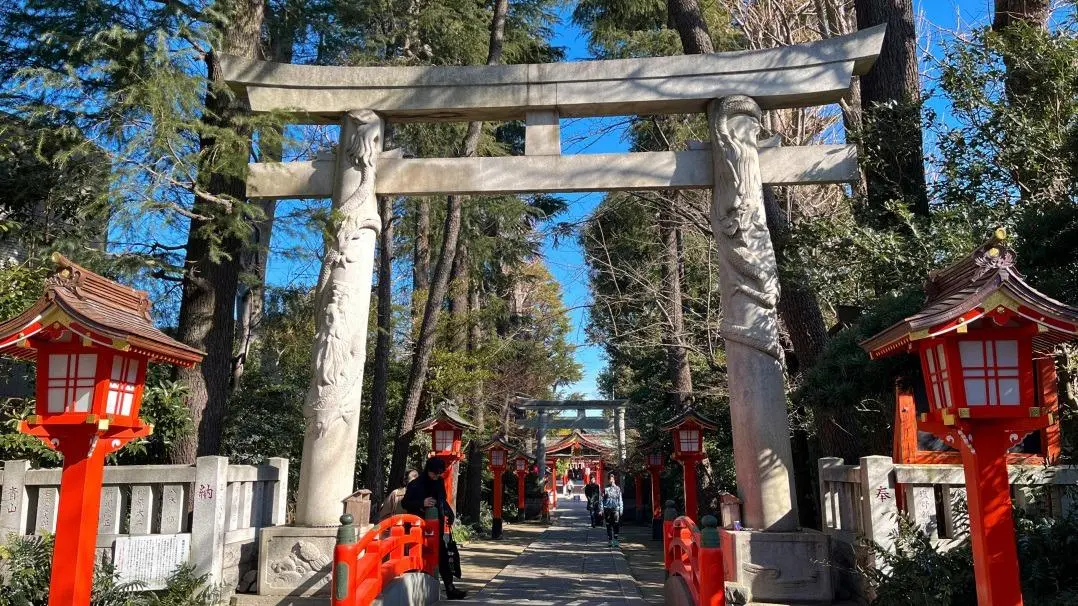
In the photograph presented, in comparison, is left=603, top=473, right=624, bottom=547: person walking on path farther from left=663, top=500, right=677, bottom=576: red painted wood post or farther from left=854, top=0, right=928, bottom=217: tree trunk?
left=854, top=0, right=928, bottom=217: tree trunk

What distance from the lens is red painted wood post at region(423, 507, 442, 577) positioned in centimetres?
844

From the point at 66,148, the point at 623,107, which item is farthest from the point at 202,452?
the point at 623,107

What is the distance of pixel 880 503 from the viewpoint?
6.19 meters

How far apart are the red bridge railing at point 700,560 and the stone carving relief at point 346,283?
3.59 metres

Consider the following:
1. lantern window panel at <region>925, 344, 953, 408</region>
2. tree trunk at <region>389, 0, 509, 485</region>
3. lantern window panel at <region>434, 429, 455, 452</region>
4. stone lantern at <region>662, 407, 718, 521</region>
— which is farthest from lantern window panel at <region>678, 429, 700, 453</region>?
lantern window panel at <region>925, 344, 953, 408</region>

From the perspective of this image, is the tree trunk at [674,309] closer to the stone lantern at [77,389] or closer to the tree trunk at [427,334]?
the tree trunk at [427,334]

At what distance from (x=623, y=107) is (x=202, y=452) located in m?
6.29

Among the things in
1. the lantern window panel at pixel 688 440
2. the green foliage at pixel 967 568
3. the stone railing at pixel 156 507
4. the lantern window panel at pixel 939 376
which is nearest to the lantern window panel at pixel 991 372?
the lantern window panel at pixel 939 376

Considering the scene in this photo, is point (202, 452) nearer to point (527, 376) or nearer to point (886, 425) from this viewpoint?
point (886, 425)

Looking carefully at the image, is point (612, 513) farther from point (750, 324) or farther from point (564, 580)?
point (750, 324)

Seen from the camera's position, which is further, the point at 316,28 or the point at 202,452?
the point at 316,28

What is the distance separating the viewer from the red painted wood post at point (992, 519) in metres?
4.30

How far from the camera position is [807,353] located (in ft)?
31.5

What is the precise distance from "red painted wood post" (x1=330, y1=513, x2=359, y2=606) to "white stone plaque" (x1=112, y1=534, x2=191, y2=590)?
77.1 inches
